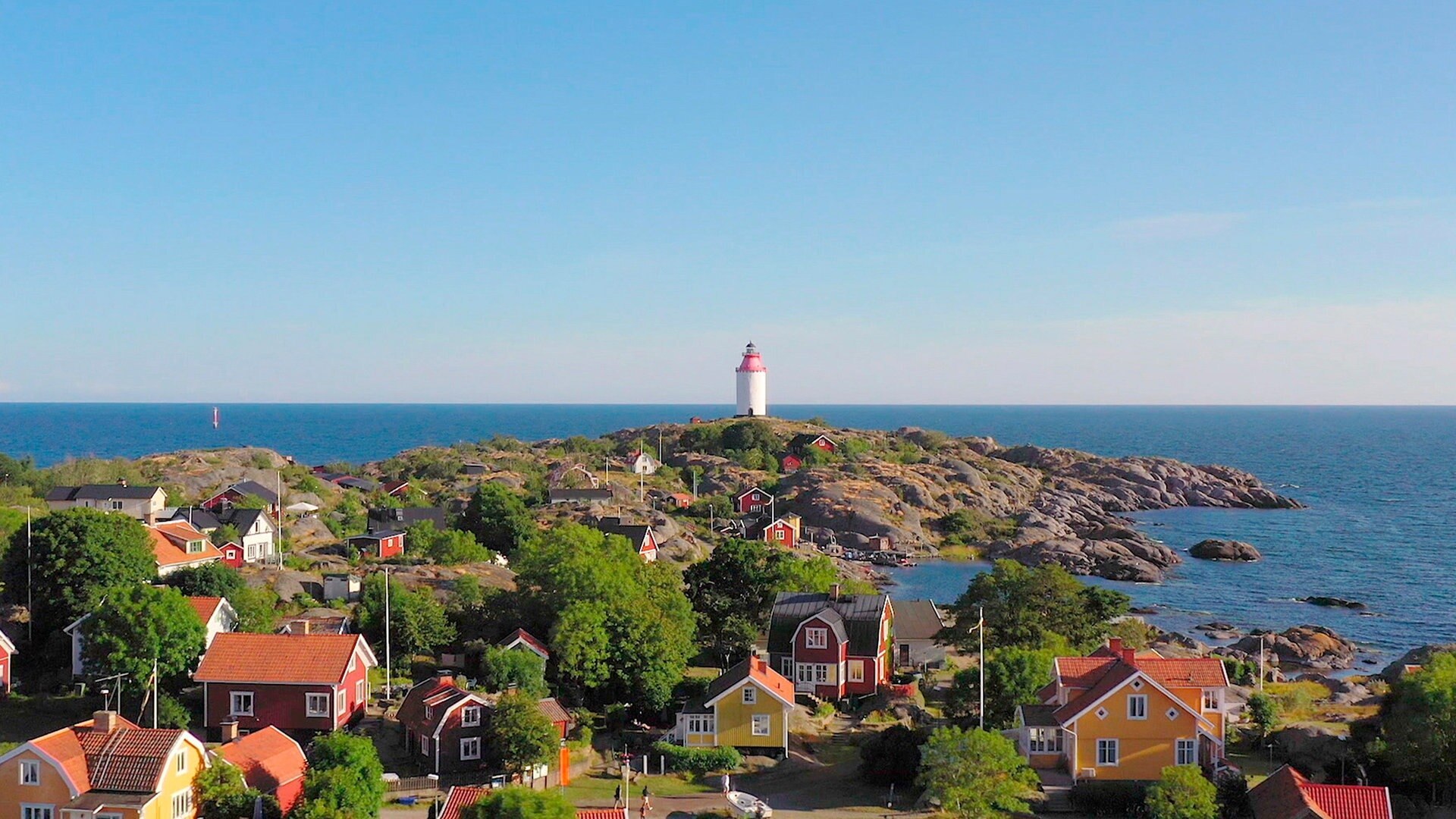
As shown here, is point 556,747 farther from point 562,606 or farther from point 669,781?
point 562,606

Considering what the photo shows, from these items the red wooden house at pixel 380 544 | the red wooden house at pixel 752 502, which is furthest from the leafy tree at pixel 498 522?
the red wooden house at pixel 752 502

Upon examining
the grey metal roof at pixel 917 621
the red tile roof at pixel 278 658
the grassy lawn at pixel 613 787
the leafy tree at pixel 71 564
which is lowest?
the grassy lawn at pixel 613 787

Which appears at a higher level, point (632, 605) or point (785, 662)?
point (632, 605)

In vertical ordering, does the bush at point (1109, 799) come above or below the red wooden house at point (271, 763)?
below

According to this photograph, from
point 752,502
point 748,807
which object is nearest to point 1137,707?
point 748,807

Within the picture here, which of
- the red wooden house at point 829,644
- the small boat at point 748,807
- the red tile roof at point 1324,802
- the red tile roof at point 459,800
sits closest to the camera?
the red tile roof at point 1324,802

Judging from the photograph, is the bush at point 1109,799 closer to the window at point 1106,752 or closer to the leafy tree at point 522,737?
the window at point 1106,752

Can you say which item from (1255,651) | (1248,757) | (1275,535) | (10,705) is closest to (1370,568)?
(1275,535)

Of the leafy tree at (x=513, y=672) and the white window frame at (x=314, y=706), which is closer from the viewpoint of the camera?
the white window frame at (x=314, y=706)
